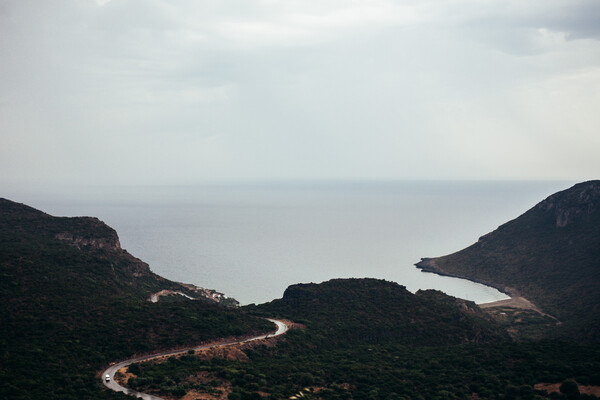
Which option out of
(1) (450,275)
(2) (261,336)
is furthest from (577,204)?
(2) (261,336)

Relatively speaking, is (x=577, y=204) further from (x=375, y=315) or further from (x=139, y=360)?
(x=139, y=360)

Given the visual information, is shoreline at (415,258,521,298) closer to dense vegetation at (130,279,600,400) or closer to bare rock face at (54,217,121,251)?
dense vegetation at (130,279,600,400)

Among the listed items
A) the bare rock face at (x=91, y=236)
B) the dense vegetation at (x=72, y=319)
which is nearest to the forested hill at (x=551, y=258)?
the dense vegetation at (x=72, y=319)

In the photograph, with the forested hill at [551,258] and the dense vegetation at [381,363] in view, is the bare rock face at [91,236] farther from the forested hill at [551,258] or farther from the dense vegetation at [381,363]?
the forested hill at [551,258]

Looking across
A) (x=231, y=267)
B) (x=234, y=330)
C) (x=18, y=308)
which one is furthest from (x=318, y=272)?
(x=18, y=308)

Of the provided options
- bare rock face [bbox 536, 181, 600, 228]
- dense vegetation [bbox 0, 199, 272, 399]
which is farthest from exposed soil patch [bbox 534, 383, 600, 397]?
bare rock face [bbox 536, 181, 600, 228]

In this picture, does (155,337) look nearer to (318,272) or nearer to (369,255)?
(318,272)
